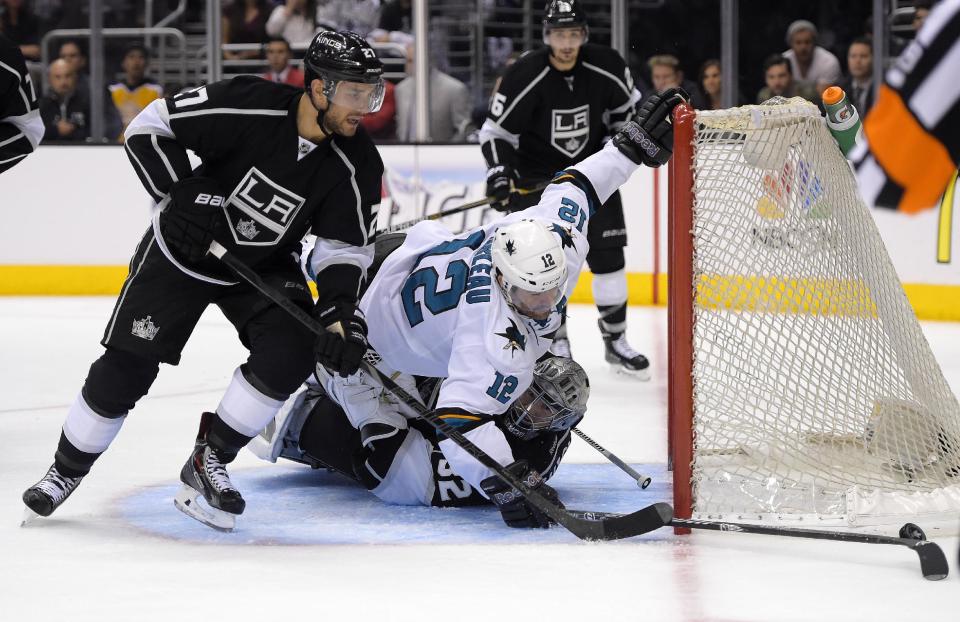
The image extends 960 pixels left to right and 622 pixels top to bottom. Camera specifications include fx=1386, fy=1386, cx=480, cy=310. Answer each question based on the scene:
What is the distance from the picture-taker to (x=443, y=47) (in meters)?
7.74

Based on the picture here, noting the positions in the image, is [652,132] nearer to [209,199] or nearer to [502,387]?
[502,387]

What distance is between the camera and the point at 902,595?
2.46 metres

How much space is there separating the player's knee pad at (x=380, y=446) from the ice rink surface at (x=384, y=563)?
3.6 inches

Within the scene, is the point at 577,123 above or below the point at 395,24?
below

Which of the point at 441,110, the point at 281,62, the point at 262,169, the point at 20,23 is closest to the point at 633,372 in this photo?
the point at 262,169

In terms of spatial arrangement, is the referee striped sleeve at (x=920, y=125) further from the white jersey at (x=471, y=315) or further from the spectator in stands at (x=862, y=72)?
the spectator in stands at (x=862, y=72)

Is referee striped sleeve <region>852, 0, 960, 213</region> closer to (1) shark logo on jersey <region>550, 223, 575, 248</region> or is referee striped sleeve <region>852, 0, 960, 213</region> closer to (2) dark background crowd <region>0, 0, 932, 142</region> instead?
(1) shark logo on jersey <region>550, 223, 575, 248</region>

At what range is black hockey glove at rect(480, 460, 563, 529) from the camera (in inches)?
111

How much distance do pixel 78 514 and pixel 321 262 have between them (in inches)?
31.4

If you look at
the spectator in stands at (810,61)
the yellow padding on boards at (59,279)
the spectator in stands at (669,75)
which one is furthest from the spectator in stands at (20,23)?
the spectator in stands at (810,61)

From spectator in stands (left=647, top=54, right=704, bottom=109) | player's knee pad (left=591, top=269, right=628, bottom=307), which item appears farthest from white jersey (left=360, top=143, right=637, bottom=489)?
spectator in stands (left=647, top=54, right=704, bottom=109)

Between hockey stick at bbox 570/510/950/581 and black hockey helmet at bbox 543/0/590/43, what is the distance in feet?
8.56

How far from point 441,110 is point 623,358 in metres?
2.89

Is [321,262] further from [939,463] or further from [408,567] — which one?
[939,463]
